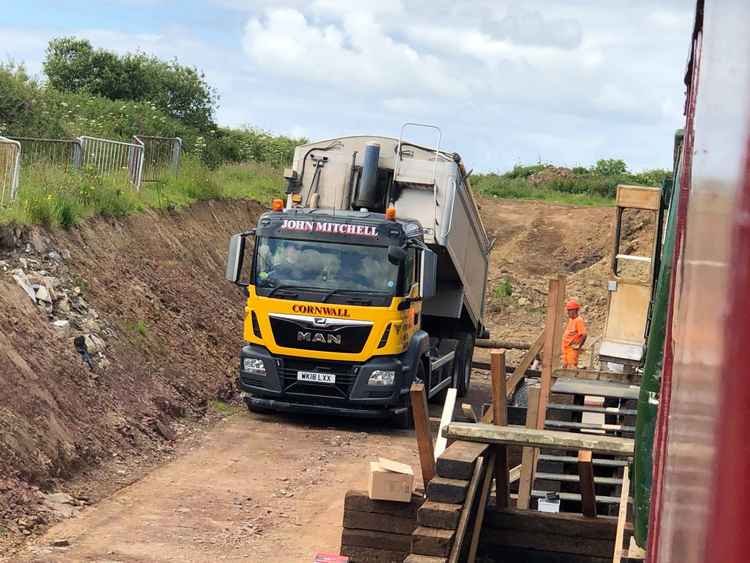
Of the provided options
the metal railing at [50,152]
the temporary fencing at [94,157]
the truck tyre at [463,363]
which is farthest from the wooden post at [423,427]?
the metal railing at [50,152]

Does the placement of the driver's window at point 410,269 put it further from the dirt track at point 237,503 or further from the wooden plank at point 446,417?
the wooden plank at point 446,417

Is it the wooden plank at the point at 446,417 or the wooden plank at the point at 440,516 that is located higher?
the wooden plank at the point at 446,417

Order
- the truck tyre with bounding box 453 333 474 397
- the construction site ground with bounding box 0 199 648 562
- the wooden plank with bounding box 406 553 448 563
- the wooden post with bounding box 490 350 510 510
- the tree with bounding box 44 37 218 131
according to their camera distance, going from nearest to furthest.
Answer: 1. the wooden plank with bounding box 406 553 448 563
2. the wooden post with bounding box 490 350 510 510
3. the construction site ground with bounding box 0 199 648 562
4. the truck tyre with bounding box 453 333 474 397
5. the tree with bounding box 44 37 218 131

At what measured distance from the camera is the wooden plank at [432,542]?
271 inches

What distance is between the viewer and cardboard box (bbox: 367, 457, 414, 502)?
7.80 m

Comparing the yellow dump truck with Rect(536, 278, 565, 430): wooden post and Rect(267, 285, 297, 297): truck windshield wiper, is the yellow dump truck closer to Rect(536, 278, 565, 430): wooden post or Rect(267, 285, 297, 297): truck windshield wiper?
Rect(267, 285, 297, 297): truck windshield wiper

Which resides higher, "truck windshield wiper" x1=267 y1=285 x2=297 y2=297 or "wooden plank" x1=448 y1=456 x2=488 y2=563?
"truck windshield wiper" x1=267 y1=285 x2=297 y2=297

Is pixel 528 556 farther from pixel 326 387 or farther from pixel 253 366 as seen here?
pixel 253 366

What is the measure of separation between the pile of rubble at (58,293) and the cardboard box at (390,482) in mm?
6518

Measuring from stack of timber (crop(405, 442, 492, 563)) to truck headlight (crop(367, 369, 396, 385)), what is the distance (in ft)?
23.0

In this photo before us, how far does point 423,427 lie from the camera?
772cm

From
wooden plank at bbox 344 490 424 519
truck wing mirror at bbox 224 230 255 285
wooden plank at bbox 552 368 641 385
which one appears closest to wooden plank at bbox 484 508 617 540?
wooden plank at bbox 344 490 424 519

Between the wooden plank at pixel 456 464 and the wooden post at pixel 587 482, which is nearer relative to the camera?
the wooden plank at pixel 456 464

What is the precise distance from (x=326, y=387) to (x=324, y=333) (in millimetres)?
702
